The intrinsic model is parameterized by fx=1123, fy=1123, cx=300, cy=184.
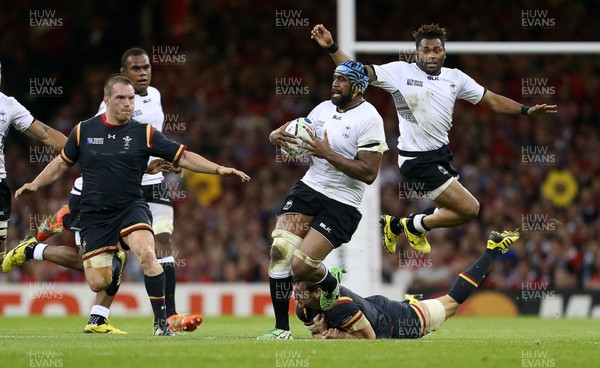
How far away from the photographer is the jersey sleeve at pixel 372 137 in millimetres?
Answer: 9984

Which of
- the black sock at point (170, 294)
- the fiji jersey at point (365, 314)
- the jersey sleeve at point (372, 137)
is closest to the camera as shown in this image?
the fiji jersey at point (365, 314)

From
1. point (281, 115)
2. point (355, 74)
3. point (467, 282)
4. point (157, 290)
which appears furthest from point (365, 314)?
point (281, 115)

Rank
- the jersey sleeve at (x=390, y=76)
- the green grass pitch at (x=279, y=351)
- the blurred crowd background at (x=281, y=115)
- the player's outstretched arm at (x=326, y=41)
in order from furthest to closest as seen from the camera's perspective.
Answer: the blurred crowd background at (x=281, y=115)
the jersey sleeve at (x=390, y=76)
the player's outstretched arm at (x=326, y=41)
the green grass pitch at (x=279, y=351)

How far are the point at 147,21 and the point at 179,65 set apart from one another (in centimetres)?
134

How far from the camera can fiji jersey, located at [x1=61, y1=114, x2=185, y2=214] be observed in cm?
999

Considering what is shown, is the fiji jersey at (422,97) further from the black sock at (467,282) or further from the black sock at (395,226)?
the black sock at (467,282)

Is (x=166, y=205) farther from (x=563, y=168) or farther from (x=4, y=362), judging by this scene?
(x=563, y=168)

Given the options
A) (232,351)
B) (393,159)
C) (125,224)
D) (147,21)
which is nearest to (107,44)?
(147,21)

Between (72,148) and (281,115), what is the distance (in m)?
11.6

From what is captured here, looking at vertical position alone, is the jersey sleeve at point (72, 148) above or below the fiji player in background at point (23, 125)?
below

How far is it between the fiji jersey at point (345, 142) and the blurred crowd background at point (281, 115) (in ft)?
27.9

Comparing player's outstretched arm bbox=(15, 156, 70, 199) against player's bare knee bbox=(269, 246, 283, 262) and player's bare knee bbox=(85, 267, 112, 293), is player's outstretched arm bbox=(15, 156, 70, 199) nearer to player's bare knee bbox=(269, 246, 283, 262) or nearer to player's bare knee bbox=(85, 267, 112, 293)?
player's bare knee bbox=(85, 267, 112, 293)

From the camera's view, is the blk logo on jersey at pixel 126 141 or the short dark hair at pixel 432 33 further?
the short dark hair at pixel 432 33

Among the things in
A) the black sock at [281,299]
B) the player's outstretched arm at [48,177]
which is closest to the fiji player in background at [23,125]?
the player's outstretched arm at [48,177]
